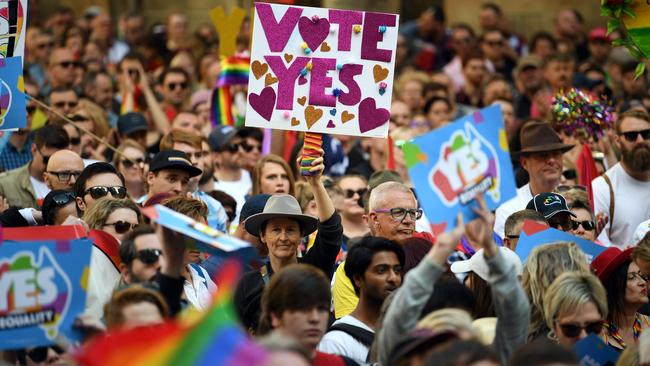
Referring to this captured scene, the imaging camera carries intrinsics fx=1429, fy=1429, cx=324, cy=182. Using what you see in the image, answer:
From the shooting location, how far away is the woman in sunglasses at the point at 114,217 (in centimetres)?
845

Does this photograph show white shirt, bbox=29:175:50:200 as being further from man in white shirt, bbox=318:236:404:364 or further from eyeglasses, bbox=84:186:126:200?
man in white shirt, bbox=318:236:404:364

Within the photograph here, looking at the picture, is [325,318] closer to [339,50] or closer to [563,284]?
[563,284]

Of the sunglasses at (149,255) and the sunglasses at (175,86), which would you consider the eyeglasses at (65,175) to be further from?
the sunglasses at (175,86)

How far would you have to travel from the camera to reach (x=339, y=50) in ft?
28.7

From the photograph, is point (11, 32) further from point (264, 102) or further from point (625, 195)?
point (625, 195)

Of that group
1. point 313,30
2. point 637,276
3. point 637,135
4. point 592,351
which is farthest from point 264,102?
point 637,135

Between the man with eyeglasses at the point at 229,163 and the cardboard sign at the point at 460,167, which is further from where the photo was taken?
the man with eyeglasses at the point at 229,163

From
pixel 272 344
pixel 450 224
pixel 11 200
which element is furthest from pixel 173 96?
pixel 272 344

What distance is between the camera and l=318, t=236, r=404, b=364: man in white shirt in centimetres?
718

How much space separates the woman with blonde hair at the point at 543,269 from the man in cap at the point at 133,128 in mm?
6410

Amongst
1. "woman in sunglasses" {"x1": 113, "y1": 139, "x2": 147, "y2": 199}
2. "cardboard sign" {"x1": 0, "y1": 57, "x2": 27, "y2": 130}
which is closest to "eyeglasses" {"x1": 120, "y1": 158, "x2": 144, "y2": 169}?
"woman in sunglasses" {"x1": 113, "y1": 139, "x2": 147, "y2": 199}

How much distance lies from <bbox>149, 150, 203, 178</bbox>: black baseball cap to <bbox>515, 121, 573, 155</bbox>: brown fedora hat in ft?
8.53

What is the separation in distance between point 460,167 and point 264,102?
183cm

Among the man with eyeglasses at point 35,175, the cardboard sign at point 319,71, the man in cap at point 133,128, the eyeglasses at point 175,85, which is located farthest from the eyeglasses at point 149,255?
the eyeglasses at point 175,85
